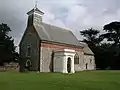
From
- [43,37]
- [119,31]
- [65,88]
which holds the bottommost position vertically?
[65,88]

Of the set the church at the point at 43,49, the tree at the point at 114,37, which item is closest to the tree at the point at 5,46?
the church at the point at 43,49

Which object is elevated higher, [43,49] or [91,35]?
[91,35]

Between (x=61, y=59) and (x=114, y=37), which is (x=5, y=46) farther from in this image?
(x=114, y=37)

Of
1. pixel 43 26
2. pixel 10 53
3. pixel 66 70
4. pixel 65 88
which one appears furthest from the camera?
pixel 10 53

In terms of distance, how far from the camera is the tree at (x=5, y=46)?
5334 centimetres

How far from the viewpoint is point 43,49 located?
141ft

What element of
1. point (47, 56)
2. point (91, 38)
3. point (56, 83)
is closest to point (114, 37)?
point (91, 38)

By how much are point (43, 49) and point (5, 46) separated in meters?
16.2

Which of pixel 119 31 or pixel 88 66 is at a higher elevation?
pixel 119 31

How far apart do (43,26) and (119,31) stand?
29.3 m

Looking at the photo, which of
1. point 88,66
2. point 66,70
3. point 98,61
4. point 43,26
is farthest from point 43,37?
point 98,61

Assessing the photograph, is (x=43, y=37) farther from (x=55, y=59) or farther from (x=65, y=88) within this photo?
(x=65, y=88)

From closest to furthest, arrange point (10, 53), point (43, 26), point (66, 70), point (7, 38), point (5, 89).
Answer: point (5, 89) → point (66, 70) → point (43, 26) → point (10, 53) → point (7, 38)

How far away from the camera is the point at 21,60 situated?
47281mm
